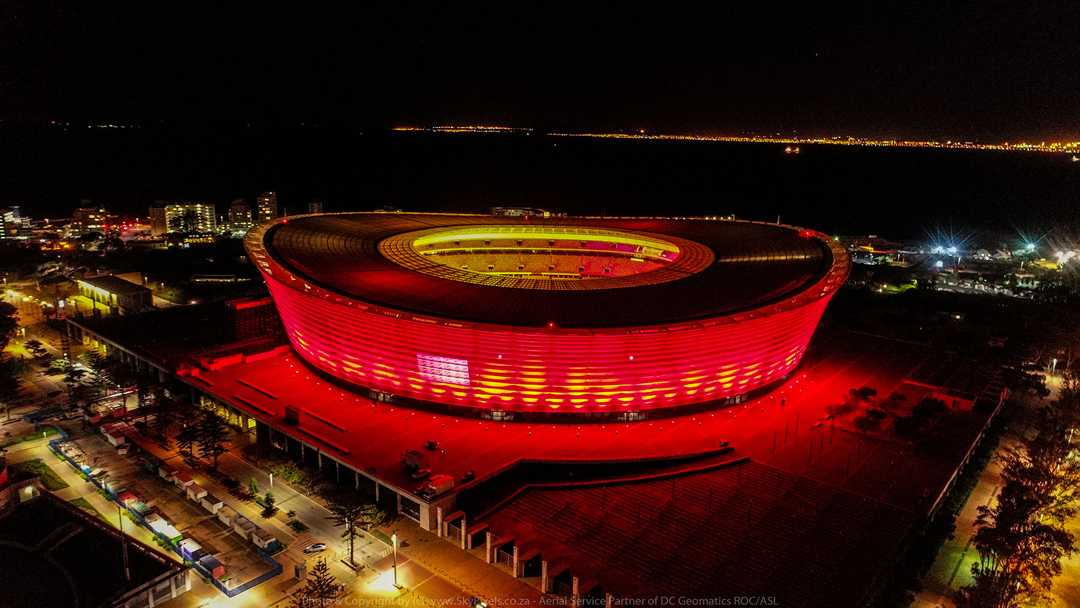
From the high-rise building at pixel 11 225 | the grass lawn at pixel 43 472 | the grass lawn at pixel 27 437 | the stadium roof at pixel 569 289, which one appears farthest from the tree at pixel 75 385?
the high-rise building at pixel 11 225

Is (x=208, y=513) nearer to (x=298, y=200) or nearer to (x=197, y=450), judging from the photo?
(x=197, y=450)

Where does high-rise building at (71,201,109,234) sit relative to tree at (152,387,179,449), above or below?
above

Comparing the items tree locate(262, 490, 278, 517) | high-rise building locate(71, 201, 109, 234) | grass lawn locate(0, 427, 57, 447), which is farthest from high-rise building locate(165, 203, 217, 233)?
tree locate(262, 490, 278, 517)

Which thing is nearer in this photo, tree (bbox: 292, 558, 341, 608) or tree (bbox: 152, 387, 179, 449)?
tree (bbox: 292, 558, 341, 608)

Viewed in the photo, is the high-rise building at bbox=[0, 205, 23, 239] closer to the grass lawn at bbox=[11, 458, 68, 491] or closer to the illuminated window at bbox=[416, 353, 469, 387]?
the grass lawn at bbox=[11, 458, 68, 491]

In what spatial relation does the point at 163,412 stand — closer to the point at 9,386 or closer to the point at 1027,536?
the point at 9,386

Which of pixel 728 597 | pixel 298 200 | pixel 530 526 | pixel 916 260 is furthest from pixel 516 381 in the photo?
pixel 298 200
